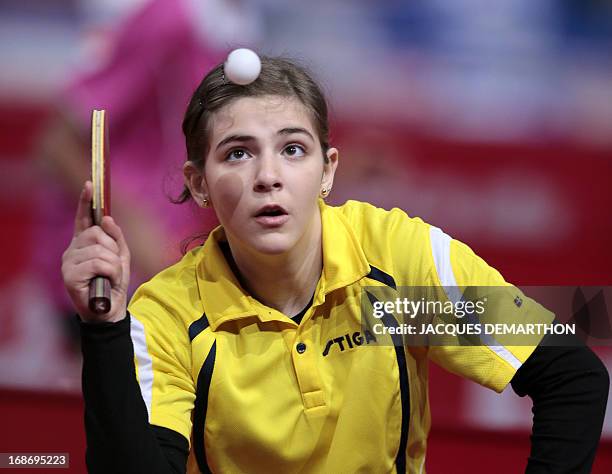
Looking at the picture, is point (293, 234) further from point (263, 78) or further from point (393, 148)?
point (393, 148)

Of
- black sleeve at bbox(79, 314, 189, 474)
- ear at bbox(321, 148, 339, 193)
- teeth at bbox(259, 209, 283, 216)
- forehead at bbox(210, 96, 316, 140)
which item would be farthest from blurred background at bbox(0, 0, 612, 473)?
black sleeve at bbox(79, 314, 189, 474)

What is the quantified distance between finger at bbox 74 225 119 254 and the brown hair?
39cm

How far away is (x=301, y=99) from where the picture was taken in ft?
4.98

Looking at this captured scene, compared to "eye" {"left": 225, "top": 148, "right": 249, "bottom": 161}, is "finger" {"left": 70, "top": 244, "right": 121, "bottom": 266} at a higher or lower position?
lower

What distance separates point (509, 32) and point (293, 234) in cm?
104

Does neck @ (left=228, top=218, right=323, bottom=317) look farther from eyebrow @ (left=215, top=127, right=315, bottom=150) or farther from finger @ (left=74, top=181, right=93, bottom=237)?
finger @ (left=74, top=181, right=93, bottom=237)

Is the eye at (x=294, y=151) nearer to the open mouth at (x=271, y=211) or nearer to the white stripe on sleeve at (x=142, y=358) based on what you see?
the open mouth at (x=271, y=211)

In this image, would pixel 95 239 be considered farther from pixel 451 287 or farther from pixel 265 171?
pixel 451 287

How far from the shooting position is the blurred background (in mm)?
2197

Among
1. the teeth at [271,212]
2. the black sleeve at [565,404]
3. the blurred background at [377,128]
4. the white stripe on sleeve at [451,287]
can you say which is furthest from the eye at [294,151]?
the blurred background at [377,128]

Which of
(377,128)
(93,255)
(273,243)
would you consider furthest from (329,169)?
(377,128)

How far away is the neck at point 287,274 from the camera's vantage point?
153 centimetres

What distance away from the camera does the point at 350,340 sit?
4.92 ft

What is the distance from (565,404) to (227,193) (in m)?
0.62
